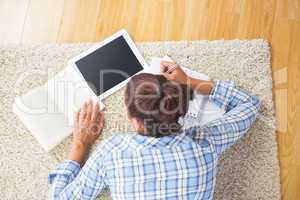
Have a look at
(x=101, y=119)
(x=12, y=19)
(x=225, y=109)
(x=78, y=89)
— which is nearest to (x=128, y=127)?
(x=101, y=119)

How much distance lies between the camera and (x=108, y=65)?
1305mm

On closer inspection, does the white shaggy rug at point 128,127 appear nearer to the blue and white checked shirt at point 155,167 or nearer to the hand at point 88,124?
the hand at point 88,124

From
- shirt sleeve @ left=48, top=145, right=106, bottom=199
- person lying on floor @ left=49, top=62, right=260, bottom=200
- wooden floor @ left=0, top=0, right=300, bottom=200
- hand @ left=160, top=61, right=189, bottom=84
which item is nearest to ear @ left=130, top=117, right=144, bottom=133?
person lying on floor @ left=49, top=62, right=260, bottom=200

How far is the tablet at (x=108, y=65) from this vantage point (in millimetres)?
1297

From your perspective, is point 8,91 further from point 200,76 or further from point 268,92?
point 268,92

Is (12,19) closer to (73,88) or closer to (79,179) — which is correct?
(73,88)

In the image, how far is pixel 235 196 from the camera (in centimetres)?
124

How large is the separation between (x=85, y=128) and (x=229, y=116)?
47 centimetres

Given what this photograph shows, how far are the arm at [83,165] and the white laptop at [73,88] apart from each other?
0.13 feet

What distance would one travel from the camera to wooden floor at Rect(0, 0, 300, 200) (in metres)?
1.35

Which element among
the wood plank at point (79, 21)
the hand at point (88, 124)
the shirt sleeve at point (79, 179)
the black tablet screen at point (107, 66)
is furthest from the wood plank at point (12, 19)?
the shirt sleeve at point (79, 179)

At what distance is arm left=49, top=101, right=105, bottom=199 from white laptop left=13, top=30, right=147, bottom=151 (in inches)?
1.5

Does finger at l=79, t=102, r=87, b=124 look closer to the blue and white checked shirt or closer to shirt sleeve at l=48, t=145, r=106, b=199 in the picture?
shirt sleeve at l=48, t=145, r=106, b=199

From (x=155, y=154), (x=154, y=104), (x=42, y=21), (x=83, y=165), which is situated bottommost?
(x=83, y=165)
